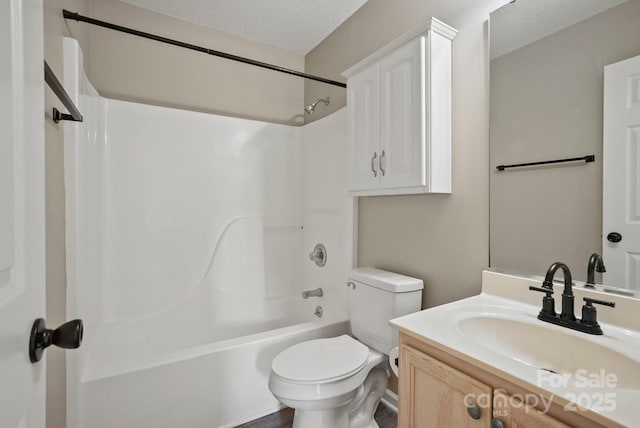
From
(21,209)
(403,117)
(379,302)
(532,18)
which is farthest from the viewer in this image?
(379,302)

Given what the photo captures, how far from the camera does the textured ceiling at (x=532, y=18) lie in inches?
43.6

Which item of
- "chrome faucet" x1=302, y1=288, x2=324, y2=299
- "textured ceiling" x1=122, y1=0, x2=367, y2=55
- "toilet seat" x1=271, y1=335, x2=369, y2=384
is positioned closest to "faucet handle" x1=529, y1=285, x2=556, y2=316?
"toilet seat" x1=271, y1=335, x2=369, y2=384

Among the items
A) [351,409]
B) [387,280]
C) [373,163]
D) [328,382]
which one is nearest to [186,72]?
[373,163]

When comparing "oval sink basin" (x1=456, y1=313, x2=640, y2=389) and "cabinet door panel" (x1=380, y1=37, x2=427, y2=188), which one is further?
"cabinet door panel" (x1=380, y1=37, x2=427, y2=188)

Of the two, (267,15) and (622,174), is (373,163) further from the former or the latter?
(267,15)

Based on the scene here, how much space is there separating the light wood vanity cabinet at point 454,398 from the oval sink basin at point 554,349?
92 mm

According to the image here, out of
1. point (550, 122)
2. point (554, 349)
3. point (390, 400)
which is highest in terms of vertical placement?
point (550, 122)

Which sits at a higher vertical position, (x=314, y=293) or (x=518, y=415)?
(x=518, y=415)

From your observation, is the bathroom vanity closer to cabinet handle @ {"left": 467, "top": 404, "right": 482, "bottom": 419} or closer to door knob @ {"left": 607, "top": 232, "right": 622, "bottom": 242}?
cabinet handle @ {"left": 467, "top": 404, "right": 482, "bottom": 419}

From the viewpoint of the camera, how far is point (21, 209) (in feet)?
1.61

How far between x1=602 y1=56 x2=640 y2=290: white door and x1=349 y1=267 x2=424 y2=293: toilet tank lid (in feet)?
2.38

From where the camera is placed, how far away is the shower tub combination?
57.0 inches

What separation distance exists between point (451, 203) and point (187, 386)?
5.17 feet

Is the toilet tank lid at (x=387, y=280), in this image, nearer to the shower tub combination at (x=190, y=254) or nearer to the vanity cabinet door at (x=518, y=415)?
the shower tub combination at (x=190, y=254)
